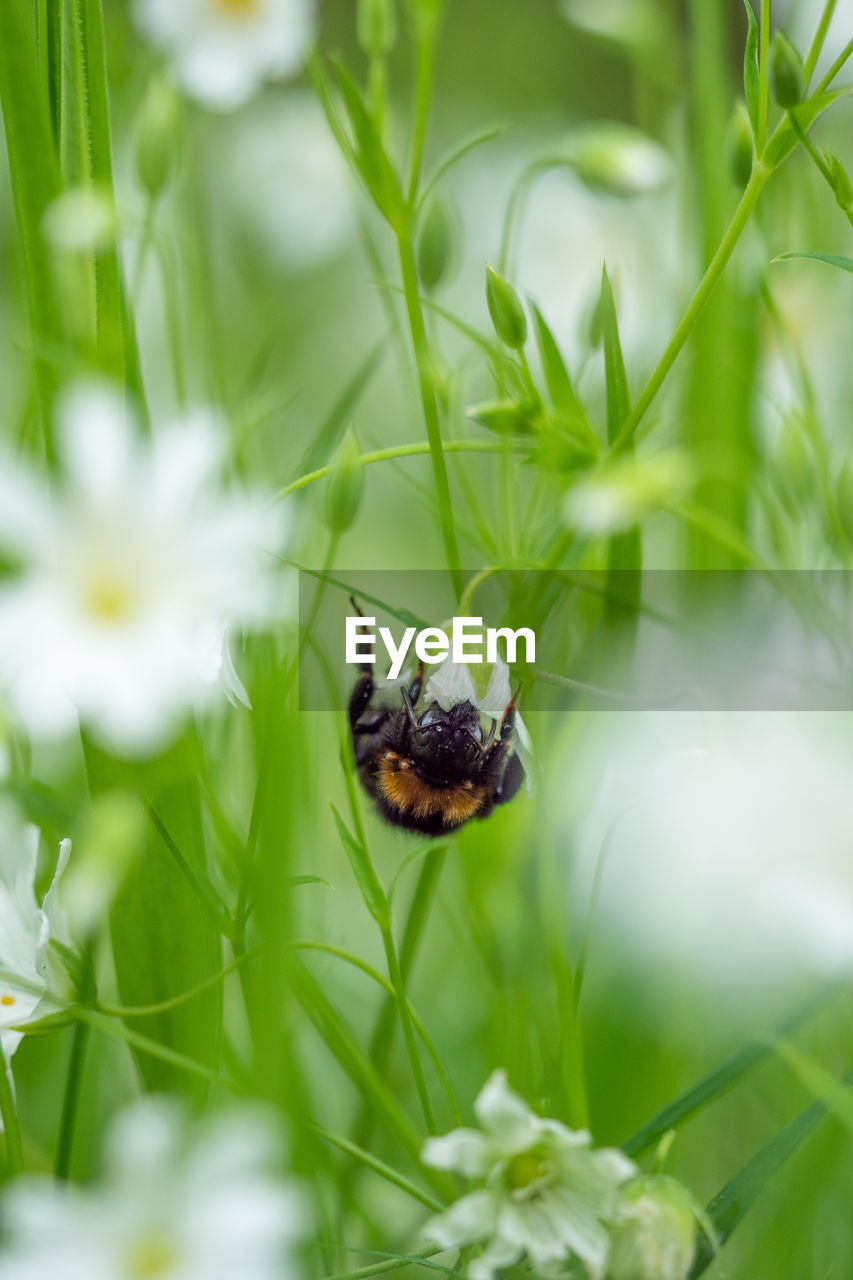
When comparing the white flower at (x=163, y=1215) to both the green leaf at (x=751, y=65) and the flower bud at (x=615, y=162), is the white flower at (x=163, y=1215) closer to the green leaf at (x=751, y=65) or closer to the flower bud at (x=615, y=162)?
the green leaf at (x=751, y=65)

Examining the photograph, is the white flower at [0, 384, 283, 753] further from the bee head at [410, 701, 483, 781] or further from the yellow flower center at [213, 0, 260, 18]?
the yellow flower center at [213, 0, 260, 18]

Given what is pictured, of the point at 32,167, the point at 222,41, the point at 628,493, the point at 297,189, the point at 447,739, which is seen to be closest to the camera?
the point at 628,493

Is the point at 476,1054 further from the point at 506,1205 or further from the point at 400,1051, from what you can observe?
the point at 506,1205

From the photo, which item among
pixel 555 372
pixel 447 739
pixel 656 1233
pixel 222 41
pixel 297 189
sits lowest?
pixel 656 1233

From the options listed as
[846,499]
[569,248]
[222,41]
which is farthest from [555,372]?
[569,248]

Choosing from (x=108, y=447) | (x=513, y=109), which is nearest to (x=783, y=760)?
(x=108, y=447)

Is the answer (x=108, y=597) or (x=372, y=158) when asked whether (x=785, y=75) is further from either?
(x=108, y=597)

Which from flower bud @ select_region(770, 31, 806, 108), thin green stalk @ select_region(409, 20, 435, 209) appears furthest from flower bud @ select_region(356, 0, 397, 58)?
flower bud @ select_region(770, 31, 806, 108)
